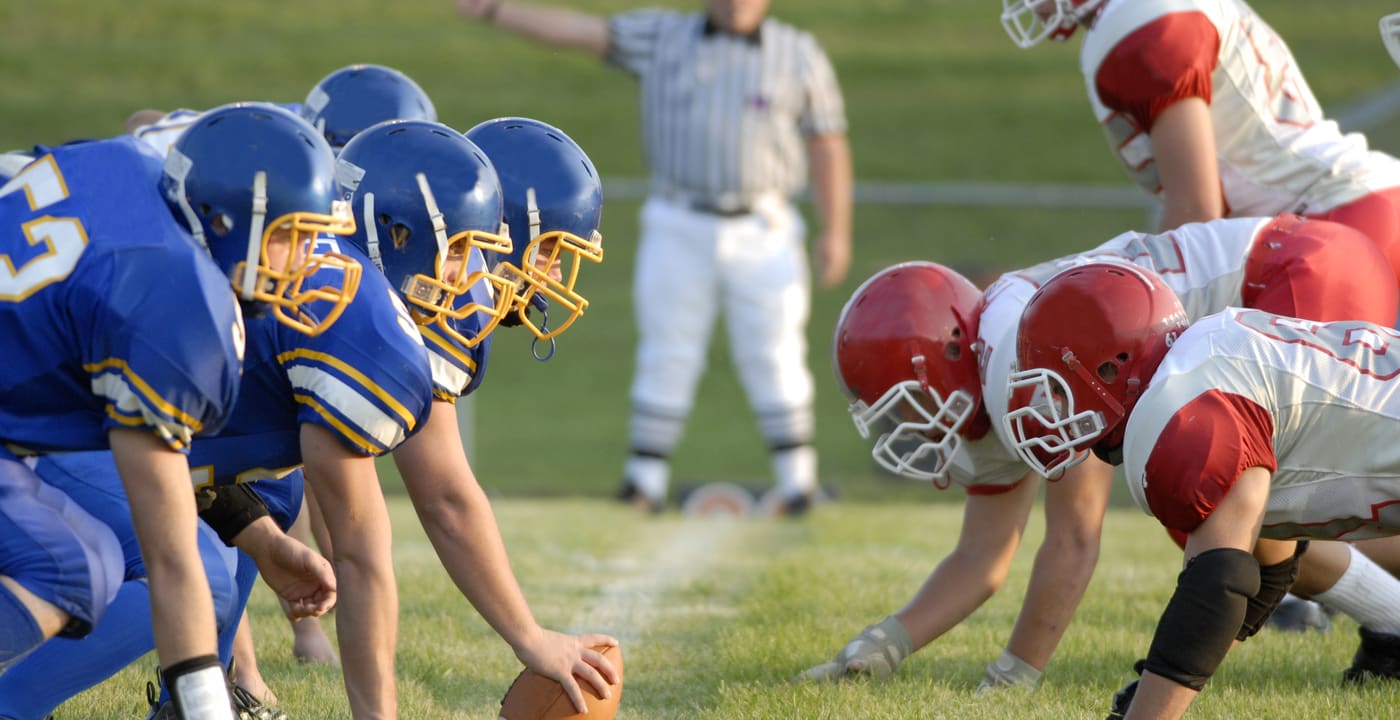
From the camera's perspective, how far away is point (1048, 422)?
3.11m

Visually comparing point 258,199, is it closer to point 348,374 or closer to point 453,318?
point 348,374

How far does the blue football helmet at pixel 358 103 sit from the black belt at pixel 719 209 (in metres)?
3.73

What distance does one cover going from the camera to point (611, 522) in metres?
7.17

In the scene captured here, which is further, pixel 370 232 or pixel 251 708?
pixel 251 708

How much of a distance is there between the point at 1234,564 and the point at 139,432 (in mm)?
1792

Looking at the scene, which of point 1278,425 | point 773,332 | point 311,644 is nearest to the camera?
point 1278,425

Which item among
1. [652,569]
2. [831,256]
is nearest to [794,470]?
[831,256]

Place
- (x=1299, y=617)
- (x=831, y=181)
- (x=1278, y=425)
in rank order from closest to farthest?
(x=1278, y=425)
(x=1299, y=617)
(x=831, y=181)

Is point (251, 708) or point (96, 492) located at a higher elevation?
point (96, 492)

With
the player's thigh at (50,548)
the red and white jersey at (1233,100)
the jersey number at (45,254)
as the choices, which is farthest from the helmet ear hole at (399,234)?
the red and white jersey at (1233,100)

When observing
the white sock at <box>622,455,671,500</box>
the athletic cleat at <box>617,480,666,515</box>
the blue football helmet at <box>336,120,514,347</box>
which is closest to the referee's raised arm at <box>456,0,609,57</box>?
the white sock at <box>622,455,671,500</box>

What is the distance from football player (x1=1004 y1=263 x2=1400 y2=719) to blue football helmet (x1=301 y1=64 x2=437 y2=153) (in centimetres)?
170

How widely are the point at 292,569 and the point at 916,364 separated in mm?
1368

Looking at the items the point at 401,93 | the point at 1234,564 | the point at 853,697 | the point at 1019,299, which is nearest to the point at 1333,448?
the point at 1234,564
